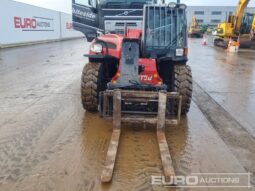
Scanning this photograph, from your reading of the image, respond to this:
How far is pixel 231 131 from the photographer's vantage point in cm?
494

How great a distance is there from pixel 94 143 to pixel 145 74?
160 centimetres

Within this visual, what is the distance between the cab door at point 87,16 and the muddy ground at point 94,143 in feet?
5.93

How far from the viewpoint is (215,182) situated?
3.27 metres

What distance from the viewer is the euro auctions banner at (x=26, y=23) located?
66.7 ft

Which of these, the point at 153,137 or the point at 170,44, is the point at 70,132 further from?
the point at 170,44

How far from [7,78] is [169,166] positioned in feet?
23.6

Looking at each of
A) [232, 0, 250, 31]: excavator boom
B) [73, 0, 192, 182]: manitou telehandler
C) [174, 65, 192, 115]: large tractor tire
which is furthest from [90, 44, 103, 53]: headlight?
[232, 0, 250, 31]: excavator boom

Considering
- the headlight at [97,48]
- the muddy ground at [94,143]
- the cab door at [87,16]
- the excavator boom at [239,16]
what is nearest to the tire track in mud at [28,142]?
the muddy ground at [94,143]

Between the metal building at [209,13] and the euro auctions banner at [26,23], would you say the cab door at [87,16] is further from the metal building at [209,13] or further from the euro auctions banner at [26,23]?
the metal building at [209,13]

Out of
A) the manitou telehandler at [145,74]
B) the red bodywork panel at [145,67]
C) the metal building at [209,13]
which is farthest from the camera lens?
the metal building at [209,13]

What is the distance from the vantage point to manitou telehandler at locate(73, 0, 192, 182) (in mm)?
4512

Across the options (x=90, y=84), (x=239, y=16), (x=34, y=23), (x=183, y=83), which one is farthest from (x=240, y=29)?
(x=90, y=84)

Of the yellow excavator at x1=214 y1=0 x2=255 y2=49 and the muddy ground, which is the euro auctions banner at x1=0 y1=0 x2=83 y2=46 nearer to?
the muddy ground

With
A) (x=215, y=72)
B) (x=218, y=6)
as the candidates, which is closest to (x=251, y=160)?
(x=215, y=72)
